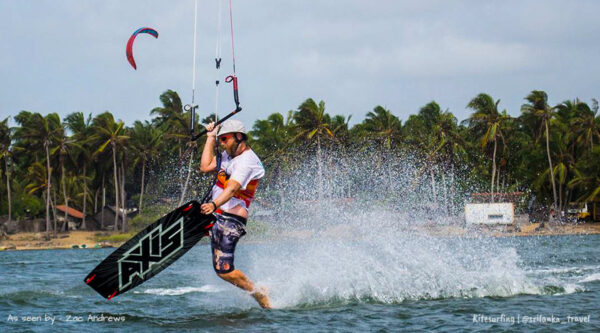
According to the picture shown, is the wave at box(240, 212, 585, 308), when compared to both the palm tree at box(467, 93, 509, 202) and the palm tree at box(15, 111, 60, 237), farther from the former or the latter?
the palm tree at box(15, 111, 60, 237)

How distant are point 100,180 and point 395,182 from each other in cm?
2898

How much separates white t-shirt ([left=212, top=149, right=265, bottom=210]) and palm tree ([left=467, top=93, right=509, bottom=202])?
49867 mm

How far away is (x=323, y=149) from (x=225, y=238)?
2095 inches

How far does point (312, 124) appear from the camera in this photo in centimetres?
6200

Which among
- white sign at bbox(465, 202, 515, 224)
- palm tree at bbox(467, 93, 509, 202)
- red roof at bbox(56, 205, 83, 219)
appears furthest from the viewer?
red roof at bbox(56, 205, 83, 219)

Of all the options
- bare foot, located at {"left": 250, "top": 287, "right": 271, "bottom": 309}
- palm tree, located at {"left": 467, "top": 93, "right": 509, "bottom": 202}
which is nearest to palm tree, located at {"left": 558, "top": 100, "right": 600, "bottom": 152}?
palm tree, located at {"left": 467, "top": 93, "right": 509, "bottom": 202}

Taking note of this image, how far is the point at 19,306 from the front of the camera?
10.5 metres

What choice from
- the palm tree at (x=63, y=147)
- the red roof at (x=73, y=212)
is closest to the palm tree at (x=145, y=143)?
the palm tree at (x=63, y=147)

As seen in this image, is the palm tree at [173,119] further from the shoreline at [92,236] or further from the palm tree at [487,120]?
the palm tree at [487,120]

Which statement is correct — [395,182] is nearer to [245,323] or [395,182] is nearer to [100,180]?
[100,180]

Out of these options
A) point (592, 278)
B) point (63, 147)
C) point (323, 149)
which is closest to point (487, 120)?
point (323, 149)

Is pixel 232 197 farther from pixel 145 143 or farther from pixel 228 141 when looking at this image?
pixel 145 143

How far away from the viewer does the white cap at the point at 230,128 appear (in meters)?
8.80

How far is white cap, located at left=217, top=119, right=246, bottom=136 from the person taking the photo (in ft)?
28.9
